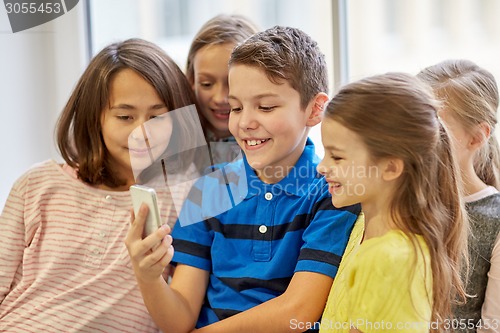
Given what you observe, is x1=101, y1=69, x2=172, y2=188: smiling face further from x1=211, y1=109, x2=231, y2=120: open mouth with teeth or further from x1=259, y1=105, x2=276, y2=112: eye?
x1=259, y1=105, x2=276, y2=112: eye

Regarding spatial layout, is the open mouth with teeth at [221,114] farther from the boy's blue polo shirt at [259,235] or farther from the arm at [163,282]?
the arm at [163,282]

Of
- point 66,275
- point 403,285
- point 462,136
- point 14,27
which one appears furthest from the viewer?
point 14,27

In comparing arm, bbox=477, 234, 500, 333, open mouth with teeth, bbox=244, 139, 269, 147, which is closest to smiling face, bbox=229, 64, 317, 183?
open mouth with teeth, bbox=244, 139, 269, 147

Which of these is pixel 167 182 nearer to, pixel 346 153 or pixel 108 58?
pixel 108 58

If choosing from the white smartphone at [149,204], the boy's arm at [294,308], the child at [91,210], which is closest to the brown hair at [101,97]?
the child at [91,210]

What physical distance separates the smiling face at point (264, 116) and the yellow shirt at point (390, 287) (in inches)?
11.4

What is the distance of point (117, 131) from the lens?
1379mm

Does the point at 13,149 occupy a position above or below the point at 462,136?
below

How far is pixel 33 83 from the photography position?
6.51 ft

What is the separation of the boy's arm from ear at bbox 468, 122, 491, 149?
0.36 meters

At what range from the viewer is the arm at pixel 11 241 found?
4.59 feet

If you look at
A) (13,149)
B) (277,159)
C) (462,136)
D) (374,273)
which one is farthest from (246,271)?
(13,149)

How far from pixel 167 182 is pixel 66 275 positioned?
0.28 metres

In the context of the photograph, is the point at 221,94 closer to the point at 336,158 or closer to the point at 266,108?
the point at 266,108
